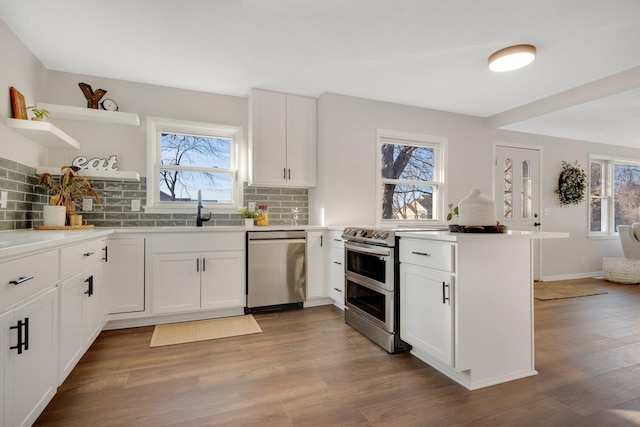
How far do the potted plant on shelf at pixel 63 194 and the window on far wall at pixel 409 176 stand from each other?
10.5 feet

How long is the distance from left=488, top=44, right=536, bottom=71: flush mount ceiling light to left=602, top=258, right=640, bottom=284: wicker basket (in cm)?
415

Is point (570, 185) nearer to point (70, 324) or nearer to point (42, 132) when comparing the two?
point (70, 324)

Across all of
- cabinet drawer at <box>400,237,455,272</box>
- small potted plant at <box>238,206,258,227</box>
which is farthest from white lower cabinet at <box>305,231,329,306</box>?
A: cabinet drawer at <box>400,237,455,272</box>

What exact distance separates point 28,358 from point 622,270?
6.93 m

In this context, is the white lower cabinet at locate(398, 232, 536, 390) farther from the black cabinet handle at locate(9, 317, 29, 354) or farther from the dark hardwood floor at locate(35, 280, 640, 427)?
the black cabinet handle at locate(9, 317, 29, 354)

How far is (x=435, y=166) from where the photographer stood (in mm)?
4410

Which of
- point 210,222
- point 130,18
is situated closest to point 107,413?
point 210,222

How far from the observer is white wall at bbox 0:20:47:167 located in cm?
232

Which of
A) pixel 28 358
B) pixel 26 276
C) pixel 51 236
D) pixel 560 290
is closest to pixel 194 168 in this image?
pixel 51 236

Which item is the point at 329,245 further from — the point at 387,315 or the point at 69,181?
the point at 69,181

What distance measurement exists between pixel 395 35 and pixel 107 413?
3.11 metres

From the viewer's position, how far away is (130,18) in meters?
2.29

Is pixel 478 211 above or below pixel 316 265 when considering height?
above

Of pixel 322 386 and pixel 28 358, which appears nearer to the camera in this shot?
pixel 28 358
